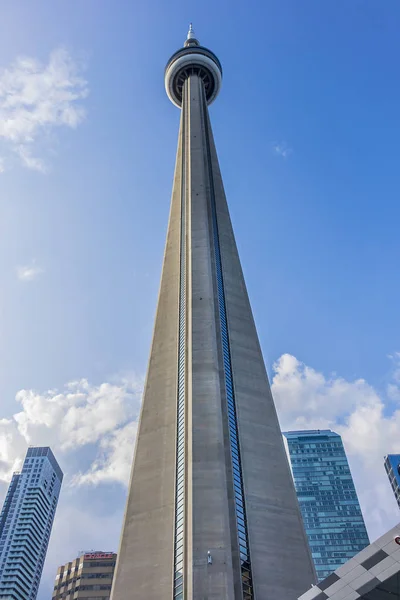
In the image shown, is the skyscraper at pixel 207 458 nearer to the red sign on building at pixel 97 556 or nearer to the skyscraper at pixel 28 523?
the red sign on building at pixel 97 556

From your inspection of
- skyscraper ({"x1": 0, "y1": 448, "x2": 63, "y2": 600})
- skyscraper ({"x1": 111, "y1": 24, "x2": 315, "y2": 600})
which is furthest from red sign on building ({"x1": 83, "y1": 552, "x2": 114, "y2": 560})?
skyscraper ({"x1": 0, "y1": 448, "x2": 63, "y2": 600})

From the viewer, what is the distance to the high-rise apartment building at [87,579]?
80.7 metres

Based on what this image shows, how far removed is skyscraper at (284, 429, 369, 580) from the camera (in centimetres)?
10494

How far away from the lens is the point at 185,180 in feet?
211

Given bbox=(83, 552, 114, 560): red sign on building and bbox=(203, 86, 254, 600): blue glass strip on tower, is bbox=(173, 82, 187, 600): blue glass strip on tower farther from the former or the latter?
bbox=(83, 552, 114, 560): red sign on building

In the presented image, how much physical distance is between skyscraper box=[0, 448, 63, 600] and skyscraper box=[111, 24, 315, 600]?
113871 mm

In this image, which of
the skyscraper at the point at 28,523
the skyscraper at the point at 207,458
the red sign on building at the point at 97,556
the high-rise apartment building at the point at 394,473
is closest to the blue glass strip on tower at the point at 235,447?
the skyscraper at the point at 207,458

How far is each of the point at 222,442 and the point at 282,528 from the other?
6.87 m

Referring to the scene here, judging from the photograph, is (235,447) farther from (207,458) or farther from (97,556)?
(97,556)

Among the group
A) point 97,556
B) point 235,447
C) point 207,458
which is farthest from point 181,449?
point 97,556

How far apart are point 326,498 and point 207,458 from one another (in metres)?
91.2

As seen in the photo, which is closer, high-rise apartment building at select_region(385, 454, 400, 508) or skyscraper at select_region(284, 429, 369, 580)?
skyscraper at select_region(284, 429, 369, 580)

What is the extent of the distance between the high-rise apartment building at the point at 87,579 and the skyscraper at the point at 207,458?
52552 millimetres

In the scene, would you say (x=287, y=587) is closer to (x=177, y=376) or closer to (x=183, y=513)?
(x=183, y=513)
